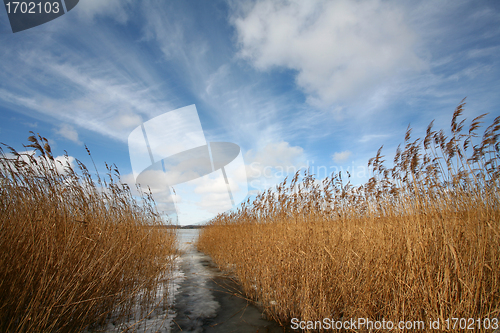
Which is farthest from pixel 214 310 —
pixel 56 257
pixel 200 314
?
pixel 56 257

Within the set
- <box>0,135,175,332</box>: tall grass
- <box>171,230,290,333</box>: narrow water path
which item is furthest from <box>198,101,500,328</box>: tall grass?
<box>0,135,175,332</box>: tall grass

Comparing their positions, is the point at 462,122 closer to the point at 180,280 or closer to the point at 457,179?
the point at 457,179

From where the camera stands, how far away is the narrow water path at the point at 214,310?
3.22m

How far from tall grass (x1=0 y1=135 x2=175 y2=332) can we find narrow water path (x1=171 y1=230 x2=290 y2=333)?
0.74 metres

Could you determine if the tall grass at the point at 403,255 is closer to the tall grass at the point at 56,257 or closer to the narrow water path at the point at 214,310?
the narrow water path at the point at 214,310

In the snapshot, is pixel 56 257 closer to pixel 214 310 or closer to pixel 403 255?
pixel 214 310

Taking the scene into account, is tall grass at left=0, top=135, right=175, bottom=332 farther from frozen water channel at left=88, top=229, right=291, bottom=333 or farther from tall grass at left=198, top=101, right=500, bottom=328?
tall grass at left=198, top=101, right=500, bottom=328

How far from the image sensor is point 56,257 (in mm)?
2297


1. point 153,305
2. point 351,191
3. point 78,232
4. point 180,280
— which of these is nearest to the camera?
point 78,232

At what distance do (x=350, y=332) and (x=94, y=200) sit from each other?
4307mm

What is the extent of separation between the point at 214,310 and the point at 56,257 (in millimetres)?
2723

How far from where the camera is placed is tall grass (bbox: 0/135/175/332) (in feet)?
6.23

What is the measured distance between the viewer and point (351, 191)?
199 inches

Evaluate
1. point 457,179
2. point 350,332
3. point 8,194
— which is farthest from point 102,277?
point 457,179
